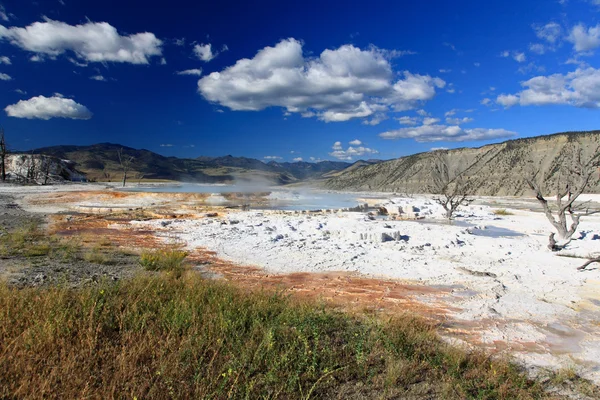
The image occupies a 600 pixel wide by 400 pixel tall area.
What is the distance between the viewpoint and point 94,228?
1507cm

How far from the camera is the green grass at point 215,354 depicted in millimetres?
3258

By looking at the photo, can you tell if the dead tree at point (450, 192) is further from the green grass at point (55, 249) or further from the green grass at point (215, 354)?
the green grass at point (55, 249)

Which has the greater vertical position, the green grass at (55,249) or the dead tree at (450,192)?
the dead tree at (450,192)

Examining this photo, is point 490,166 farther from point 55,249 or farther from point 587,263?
point 55,249

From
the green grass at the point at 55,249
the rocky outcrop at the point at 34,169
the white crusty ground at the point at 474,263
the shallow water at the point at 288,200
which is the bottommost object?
the white crusty ground at the point at 474,263

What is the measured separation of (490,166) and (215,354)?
84.9 metres

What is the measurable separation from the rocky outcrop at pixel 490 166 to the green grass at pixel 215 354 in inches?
1957

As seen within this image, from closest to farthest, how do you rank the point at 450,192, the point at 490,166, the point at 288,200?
1. the point at 450,192
2. the point at 288,200
3. the point at 490,166

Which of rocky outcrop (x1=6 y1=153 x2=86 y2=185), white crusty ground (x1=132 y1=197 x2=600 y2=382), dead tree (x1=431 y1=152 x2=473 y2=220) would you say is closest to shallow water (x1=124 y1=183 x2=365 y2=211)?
dead tree (x1=431 y1=152 x2=473 y2=220)

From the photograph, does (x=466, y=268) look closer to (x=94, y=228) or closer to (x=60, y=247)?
(x=60, y=247)

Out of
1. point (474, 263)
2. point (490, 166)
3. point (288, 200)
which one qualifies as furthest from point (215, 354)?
point (490, 166)

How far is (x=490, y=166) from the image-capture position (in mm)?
76062

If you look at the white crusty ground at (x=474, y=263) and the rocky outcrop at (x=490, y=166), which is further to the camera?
the rocky outcrop at (x=490, y=166)

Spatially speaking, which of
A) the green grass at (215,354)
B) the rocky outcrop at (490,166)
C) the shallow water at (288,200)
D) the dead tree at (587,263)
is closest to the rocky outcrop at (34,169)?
the shallow water at (288,200)
